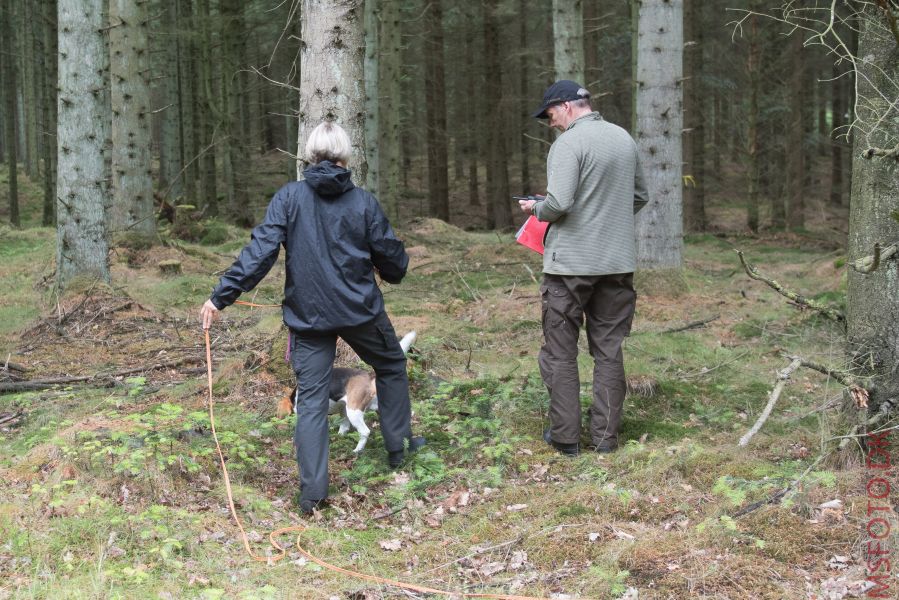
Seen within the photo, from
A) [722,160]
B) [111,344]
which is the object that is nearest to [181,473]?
[111,344]

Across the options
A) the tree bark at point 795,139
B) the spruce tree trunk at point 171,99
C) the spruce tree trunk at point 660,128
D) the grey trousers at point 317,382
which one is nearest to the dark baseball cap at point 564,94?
the grey trousers at point 317,382

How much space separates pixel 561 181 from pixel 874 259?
1.73 metres

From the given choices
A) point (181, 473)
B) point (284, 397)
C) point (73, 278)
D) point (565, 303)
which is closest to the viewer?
point (181, 473)

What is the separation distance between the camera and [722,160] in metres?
33.9

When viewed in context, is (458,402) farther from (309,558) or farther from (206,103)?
(206,103)

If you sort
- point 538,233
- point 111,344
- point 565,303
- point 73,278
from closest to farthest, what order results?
point 565,303, point 538,233, point 111,344, point 73,278

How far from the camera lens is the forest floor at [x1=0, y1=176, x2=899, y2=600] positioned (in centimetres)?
341

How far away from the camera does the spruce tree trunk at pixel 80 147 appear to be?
928cm

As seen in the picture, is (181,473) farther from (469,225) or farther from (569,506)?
(469,225)

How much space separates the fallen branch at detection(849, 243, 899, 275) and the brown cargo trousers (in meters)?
1.31

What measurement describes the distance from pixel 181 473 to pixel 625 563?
2442 mm

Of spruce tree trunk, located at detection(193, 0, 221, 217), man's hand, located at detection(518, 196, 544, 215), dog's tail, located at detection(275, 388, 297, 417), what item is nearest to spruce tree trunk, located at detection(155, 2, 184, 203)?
spruce tree trunk, located at detection(193, 0, 221, 217)

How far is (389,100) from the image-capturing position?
17531mm

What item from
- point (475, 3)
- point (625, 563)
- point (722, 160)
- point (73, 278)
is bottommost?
point (625, 563)
